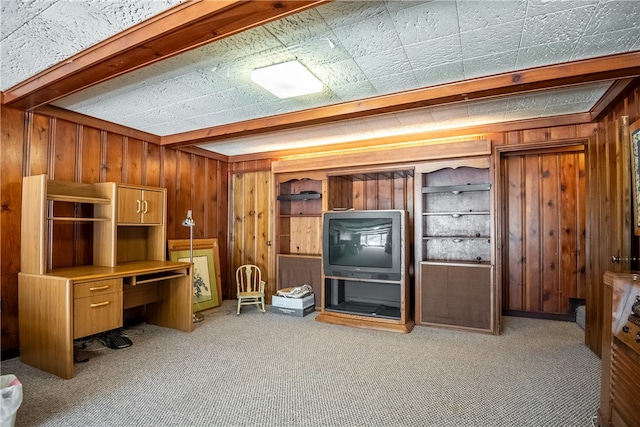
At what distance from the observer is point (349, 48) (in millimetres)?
2229

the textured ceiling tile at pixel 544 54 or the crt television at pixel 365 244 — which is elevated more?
the textured ceiling tile at pixel 544 54

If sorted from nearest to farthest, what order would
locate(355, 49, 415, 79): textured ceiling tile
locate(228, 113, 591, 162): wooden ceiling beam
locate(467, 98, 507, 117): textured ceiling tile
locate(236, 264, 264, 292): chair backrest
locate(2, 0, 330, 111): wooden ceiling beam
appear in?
locate(2, 0, 330, 111): wooden ceiling beam < locate(355, 49, 415, 79): textured ceiling tile < locate(467, 98, 507, 117): textured ceiling tile < locate(228, 113, 591, 162): wooden ceiling beam < locate(236, 264, 264, 292): chair backrest

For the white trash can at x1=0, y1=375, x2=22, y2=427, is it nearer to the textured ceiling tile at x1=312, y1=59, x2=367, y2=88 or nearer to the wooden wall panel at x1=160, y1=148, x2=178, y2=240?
the textured ceiling tile at x1=312, y1=59, x2=367, y2=88

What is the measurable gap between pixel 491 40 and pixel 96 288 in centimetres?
348

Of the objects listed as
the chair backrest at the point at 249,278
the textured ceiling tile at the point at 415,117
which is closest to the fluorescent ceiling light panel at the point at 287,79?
the textured ceiling tile at the point at 415,117

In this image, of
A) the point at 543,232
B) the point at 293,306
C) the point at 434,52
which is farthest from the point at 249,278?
the point at 543,232

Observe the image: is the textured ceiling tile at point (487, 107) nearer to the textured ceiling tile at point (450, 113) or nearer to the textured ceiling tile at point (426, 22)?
the textured ceiling tile at point (450, 113)

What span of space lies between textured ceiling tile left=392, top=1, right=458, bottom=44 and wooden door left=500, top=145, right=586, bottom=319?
2.76 m

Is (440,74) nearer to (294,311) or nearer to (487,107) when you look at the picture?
(487,107)

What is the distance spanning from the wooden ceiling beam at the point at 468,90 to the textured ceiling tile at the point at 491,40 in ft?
1.35

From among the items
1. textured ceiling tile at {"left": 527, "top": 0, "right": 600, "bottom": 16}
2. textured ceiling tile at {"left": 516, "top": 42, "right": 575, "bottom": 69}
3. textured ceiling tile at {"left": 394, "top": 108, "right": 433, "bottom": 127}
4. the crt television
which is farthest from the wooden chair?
textured ceiling tile at {"left": 527, "top": 0, "right": 600, "bottom": 16}

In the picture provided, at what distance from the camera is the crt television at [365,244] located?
13.0ft

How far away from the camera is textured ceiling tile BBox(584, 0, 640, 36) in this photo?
5.82 ft

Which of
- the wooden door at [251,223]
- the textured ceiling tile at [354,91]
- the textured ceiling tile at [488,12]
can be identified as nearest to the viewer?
the textured ceiling tile at [488,12]
